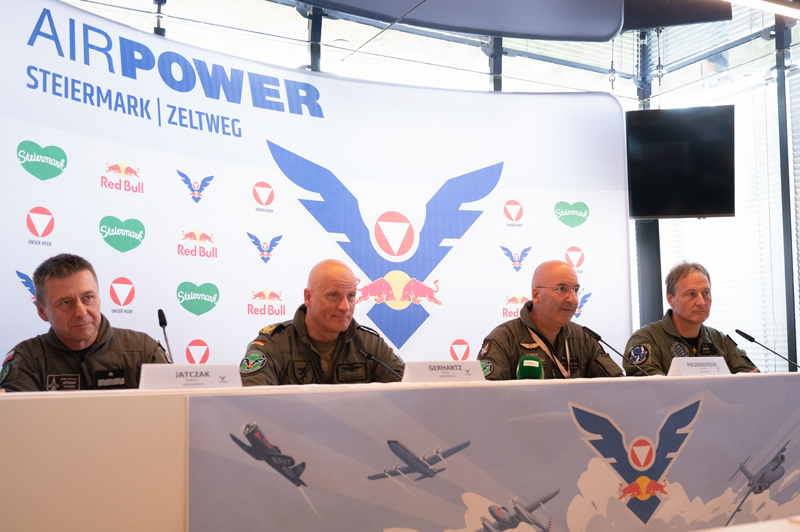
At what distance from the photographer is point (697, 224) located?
16.4 ft

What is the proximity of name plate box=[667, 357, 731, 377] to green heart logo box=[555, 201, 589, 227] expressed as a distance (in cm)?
224

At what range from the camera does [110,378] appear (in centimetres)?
217

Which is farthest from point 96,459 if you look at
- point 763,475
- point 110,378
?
point 763,475

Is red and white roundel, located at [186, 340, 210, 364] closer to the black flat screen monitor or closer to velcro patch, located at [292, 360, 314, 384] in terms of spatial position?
velcro patch, located at [292, 360, 314, 384]

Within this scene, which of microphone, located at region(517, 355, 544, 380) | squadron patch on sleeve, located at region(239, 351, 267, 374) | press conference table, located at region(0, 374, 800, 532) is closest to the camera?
press conference table, located at region(0, 374, 800, 532)

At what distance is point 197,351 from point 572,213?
8.67 ft

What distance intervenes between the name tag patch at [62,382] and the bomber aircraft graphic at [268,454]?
1192 millimetres

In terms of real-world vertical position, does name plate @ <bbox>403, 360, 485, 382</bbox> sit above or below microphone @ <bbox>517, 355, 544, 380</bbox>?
above

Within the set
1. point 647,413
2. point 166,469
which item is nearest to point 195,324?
point 166,469

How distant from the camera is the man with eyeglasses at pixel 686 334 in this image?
9.35ft

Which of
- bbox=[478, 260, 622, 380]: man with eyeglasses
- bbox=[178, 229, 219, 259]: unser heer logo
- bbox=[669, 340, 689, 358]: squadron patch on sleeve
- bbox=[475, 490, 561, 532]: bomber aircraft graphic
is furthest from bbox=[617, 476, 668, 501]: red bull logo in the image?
bbox=[178, 229, 219, 259]: unser heer logo

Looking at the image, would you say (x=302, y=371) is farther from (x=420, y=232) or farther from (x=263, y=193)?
(x=420, y=232)

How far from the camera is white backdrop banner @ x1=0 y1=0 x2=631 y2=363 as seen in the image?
272 centimetres

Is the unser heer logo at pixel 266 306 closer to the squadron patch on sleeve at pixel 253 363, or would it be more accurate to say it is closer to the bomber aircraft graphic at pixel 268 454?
the squadron patch on sleeve at pixel 253 363
